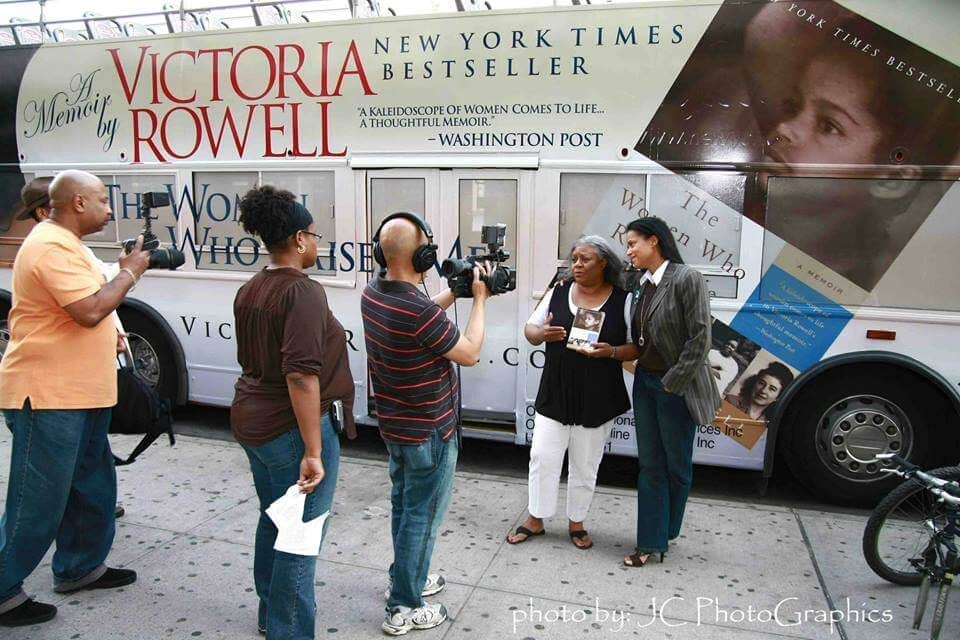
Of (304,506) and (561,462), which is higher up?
(304,506)

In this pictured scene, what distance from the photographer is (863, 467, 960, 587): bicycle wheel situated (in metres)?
3.72

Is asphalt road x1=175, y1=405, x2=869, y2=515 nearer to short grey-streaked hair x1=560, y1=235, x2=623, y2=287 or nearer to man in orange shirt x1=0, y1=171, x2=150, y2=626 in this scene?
short grey-streaked hair x1=560, y1=235, x2=623, y2=287

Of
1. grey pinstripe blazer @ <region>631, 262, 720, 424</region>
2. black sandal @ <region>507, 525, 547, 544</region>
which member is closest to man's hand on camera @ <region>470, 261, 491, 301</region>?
grey pinstripe blazer @ <region>631, 262, 720, 424</region>

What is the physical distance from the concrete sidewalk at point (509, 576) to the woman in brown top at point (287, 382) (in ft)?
2.25

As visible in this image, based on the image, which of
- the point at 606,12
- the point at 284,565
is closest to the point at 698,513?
the point at 284,565

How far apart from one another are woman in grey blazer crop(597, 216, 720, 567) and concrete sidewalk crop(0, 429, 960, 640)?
0.35 meters

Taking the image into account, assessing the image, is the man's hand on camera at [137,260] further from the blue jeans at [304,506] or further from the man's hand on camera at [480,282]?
the man's hand on camera at [480,282]

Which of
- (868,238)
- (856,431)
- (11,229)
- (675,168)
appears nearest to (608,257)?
(675,168)

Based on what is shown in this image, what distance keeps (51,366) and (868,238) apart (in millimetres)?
4610

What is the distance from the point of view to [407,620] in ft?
10.8

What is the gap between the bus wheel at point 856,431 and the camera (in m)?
4.82

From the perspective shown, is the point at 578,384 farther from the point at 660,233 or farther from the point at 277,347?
the point at 277,347

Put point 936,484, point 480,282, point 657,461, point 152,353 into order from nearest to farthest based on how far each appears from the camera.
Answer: point 480,282 → point 936,484 → point 657,461 → point 152,353

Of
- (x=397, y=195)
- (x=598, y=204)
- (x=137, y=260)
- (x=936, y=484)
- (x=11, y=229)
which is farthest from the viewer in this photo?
(x=11, y=229)
